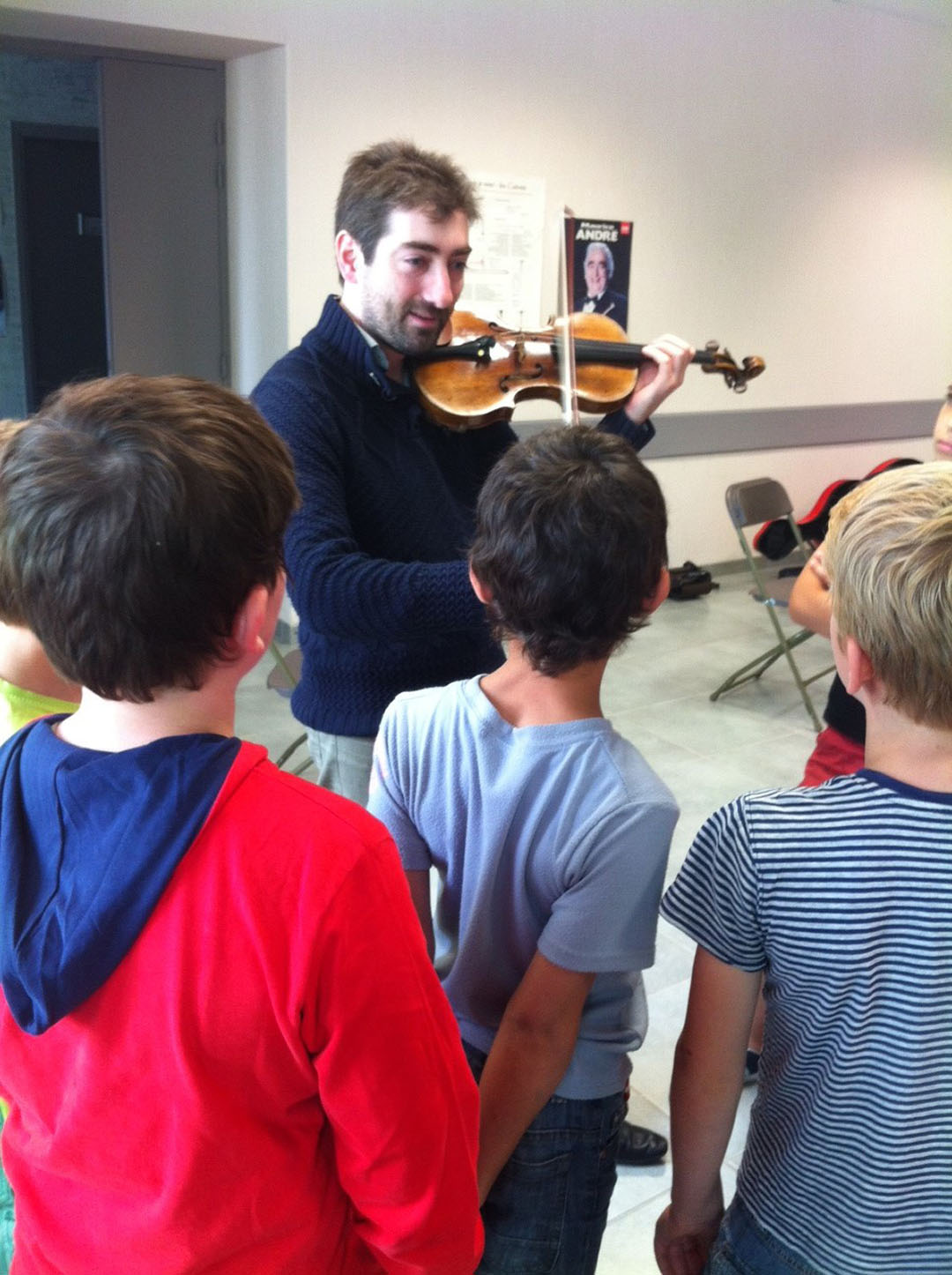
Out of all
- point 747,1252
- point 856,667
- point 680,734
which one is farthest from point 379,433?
point 680,734

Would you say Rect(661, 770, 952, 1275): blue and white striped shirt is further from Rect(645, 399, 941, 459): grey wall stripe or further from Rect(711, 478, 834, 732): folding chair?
Rect(645, 399, 941, 459): grey wall stripe

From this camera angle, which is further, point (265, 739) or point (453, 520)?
point (265, 739)

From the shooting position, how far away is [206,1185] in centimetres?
69

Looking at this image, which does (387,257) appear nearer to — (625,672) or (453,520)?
(453,520)

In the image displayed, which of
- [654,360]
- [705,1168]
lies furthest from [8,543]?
[654,360]

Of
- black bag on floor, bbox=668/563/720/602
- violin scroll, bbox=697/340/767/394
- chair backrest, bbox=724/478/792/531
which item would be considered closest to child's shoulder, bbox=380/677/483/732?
violin scroll, bbox=697/340/767/394

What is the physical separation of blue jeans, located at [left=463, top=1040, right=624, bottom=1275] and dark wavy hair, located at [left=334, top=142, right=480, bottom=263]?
3.87 feet

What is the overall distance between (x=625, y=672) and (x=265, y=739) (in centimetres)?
164

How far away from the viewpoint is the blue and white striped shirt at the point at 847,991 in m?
0.84

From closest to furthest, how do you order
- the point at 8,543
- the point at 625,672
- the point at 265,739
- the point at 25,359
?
1. the point at 8,543
2. the point at 265,739
3. the point at 625,672
4. the point at 25,359

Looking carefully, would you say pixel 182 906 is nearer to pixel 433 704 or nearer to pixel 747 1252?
pixel 433 704

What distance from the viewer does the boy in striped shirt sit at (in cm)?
83

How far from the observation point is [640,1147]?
1.86m

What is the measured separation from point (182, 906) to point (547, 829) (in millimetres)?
414
